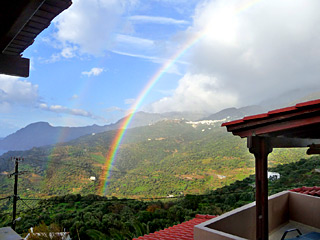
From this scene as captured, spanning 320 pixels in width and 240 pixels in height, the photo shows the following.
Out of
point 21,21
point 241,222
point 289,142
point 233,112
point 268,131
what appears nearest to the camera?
point 21,21

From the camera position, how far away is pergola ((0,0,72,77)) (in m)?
1.22

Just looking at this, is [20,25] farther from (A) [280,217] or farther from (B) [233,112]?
(B) [233,112]

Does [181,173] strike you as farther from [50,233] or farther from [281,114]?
[281,114]

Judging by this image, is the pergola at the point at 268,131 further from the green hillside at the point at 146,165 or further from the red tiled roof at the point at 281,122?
the green hillside at the point at 146,165

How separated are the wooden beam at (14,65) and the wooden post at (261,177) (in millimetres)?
2317

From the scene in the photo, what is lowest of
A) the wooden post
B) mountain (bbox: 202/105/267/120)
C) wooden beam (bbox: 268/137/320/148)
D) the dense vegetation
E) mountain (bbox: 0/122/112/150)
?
the dense vegetation

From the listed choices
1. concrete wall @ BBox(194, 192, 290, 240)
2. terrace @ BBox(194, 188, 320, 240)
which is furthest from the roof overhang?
terrace @ BBox(194, 188, 320, 240)

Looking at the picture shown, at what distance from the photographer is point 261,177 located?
313 cm

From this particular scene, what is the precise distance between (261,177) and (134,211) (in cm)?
1824

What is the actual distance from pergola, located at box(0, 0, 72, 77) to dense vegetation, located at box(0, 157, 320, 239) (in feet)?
34.3

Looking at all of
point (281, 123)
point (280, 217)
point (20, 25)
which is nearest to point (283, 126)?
point (281, 123)

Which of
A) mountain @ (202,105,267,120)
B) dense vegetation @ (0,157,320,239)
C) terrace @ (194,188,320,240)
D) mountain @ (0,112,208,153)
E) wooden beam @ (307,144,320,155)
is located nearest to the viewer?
terrace @ (194,188,320,240)

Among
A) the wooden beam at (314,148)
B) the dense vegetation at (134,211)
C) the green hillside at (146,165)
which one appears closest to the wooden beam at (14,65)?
the wooden beam at (314,148)

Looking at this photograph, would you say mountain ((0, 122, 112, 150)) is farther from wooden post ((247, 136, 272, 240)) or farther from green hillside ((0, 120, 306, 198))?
wooden post ((247, 136, 272, 240))
